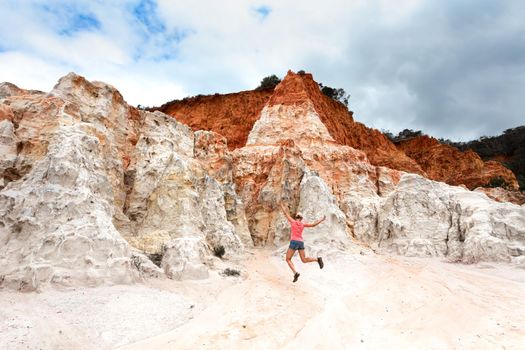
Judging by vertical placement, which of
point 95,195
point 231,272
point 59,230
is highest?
point 95,195

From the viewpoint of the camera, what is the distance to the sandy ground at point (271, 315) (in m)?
5.62

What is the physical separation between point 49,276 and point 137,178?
7.00 meters

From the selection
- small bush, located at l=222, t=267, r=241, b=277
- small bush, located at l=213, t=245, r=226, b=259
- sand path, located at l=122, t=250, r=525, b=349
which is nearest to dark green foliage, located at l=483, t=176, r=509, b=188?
sand path, located at l=122, t=250, r=525, b=349

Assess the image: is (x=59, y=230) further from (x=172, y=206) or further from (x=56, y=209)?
(x=172, y=206)

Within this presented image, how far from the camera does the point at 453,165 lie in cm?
3578

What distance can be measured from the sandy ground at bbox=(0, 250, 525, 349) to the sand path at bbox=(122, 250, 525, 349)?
0.02 m

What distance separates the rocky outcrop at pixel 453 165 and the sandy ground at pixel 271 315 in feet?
87.3

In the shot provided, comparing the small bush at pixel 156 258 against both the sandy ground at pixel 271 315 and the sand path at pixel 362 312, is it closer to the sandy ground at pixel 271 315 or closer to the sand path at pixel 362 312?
the sandy ground at pixel 271 315

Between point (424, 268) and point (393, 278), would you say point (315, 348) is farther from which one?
point (424, 268)

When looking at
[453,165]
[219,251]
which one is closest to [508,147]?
[453,165]

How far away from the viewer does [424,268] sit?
38.6 ft

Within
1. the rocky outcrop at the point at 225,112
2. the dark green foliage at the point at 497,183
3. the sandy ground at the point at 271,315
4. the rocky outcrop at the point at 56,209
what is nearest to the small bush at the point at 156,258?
the rocky outcrop at the point at 56,209

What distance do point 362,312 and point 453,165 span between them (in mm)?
32676

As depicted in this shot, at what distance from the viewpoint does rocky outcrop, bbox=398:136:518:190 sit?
33.2 metres
